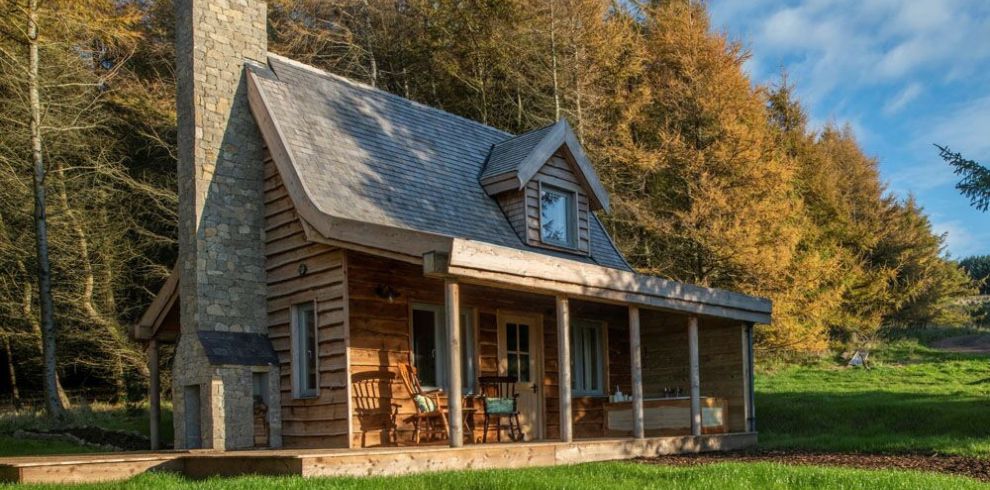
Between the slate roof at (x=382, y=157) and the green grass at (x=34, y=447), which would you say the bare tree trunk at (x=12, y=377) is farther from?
the slate roof at (x=382, y=157)

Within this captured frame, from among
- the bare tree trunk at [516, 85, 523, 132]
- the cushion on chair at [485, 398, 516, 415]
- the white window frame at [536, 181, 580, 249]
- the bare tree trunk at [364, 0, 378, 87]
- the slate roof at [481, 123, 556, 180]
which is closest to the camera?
the cushion on chair at [485, 398, 516, 415]

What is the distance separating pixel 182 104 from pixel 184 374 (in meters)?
3.98

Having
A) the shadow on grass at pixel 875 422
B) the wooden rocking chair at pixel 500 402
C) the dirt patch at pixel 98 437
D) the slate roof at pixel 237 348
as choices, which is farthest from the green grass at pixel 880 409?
the dirt patch at pixel 98 437

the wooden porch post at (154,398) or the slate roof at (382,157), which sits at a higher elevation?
the slate roof at (382,157)

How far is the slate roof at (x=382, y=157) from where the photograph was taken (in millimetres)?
13156

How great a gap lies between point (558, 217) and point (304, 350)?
5954 millimetres

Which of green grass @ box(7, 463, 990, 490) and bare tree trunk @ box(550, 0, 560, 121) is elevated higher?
bare tree trunk @ box(550, 0, 560, 121)

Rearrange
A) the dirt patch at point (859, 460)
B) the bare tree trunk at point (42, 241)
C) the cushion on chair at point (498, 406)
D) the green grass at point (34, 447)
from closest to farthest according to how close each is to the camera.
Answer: the dirt patch at point (859, 460)
the cushion on chair at point (498, 406)
the green grass at point (34, 447)
the bare tree trunk at point (42, 241)

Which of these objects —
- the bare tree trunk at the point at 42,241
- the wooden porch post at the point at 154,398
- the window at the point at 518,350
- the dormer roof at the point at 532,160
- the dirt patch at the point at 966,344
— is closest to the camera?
the wooden porch post at the point at 154,398

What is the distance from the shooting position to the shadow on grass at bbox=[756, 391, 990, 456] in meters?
14.7

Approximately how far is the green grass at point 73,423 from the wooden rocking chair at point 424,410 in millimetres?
6219

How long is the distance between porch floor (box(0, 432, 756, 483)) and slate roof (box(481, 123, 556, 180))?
6058mm

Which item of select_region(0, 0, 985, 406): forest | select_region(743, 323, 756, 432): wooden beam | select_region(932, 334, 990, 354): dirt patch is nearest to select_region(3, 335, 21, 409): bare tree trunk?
select_region(0, 0, 985, 406): forest

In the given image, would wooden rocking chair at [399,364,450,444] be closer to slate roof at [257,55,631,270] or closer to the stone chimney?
the stone chimney
